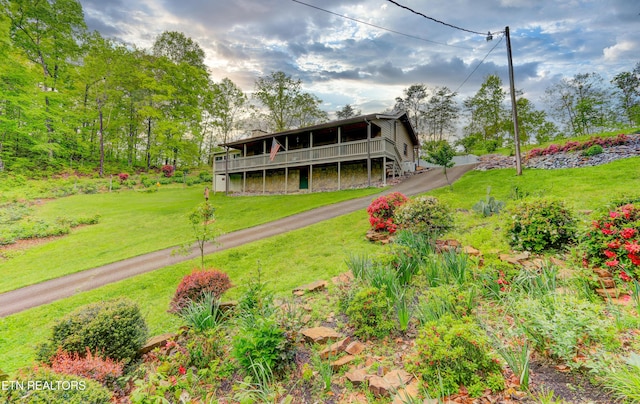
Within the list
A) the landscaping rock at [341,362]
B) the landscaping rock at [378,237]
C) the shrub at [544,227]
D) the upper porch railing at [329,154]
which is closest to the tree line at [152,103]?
the upper porch railing at [329,154]

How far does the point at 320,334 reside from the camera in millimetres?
3465

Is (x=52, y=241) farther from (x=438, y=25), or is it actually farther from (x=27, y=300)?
(x=438, y=25)

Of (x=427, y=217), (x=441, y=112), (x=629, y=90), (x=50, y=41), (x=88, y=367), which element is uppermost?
(x=50, y=41)

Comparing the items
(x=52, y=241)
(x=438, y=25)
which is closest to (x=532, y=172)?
(x=438, y=25)

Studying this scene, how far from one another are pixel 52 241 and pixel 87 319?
43.1ft

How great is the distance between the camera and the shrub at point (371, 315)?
3.33 meters

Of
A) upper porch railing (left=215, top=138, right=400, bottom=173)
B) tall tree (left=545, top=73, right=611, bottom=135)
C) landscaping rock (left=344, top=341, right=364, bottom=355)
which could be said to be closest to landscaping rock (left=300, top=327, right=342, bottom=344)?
landscaping rock (left=344, top=341, right=364, bottom=355)

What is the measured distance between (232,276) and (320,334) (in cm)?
454

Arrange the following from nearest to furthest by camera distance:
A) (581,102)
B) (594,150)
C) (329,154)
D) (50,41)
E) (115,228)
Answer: (115,228), (594,150), (329,154), (50,41), (581,102)

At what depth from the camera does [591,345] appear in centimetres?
229

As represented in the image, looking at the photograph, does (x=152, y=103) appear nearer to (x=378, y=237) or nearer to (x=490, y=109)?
(x=378, y=237)

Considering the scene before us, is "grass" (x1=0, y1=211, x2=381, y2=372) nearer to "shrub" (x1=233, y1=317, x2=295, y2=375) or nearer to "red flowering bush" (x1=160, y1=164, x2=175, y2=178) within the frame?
"shrub" (x1=233, y1=317, x2=295, y2=375)

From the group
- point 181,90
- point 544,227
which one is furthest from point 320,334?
point 181,90

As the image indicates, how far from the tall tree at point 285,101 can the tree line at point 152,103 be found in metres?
0.14
